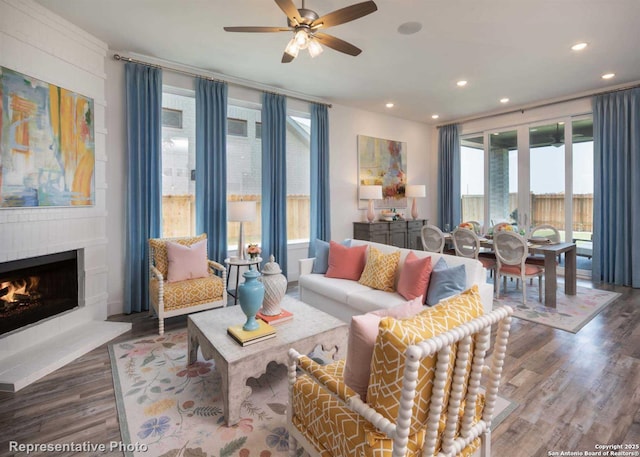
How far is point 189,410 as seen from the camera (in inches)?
79.7

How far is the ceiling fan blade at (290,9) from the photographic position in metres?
2.13

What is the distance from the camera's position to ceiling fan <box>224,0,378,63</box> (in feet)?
7.04

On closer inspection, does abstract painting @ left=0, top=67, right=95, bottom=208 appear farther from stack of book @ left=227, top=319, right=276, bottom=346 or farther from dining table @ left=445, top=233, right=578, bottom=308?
dining table @ left=445, top=233, right=578, bottom=308

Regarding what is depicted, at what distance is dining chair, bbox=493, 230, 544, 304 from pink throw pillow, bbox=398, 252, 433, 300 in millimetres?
1868

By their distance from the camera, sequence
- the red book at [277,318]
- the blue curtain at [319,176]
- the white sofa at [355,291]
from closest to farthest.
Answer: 1. the red book at [277,318]
2. the white sofa at [355,291]
3. the blue curtain at [319,176]

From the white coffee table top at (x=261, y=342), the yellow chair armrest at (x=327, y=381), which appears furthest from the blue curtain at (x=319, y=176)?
the yellow chair armrest at (x=327, y=381)

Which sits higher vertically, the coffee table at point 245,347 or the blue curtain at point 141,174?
the blue curtain at point 141,174

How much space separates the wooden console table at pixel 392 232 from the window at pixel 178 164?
2869 millimetres

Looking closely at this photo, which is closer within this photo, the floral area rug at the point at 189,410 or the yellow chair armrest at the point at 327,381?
the yellow chair armrest at the point at 327,381

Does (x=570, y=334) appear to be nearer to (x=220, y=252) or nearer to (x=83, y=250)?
(x=220, y=252)

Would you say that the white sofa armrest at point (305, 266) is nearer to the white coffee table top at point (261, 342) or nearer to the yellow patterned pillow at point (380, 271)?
the yellow patterned pillow at point (380, 271)

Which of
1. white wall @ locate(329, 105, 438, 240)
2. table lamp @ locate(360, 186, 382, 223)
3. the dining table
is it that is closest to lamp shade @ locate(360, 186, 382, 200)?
table lamp @ locate(360, 186, 382, 223)

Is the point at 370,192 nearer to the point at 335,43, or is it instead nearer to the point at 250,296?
the point at 335,43

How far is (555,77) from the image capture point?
176 inches
